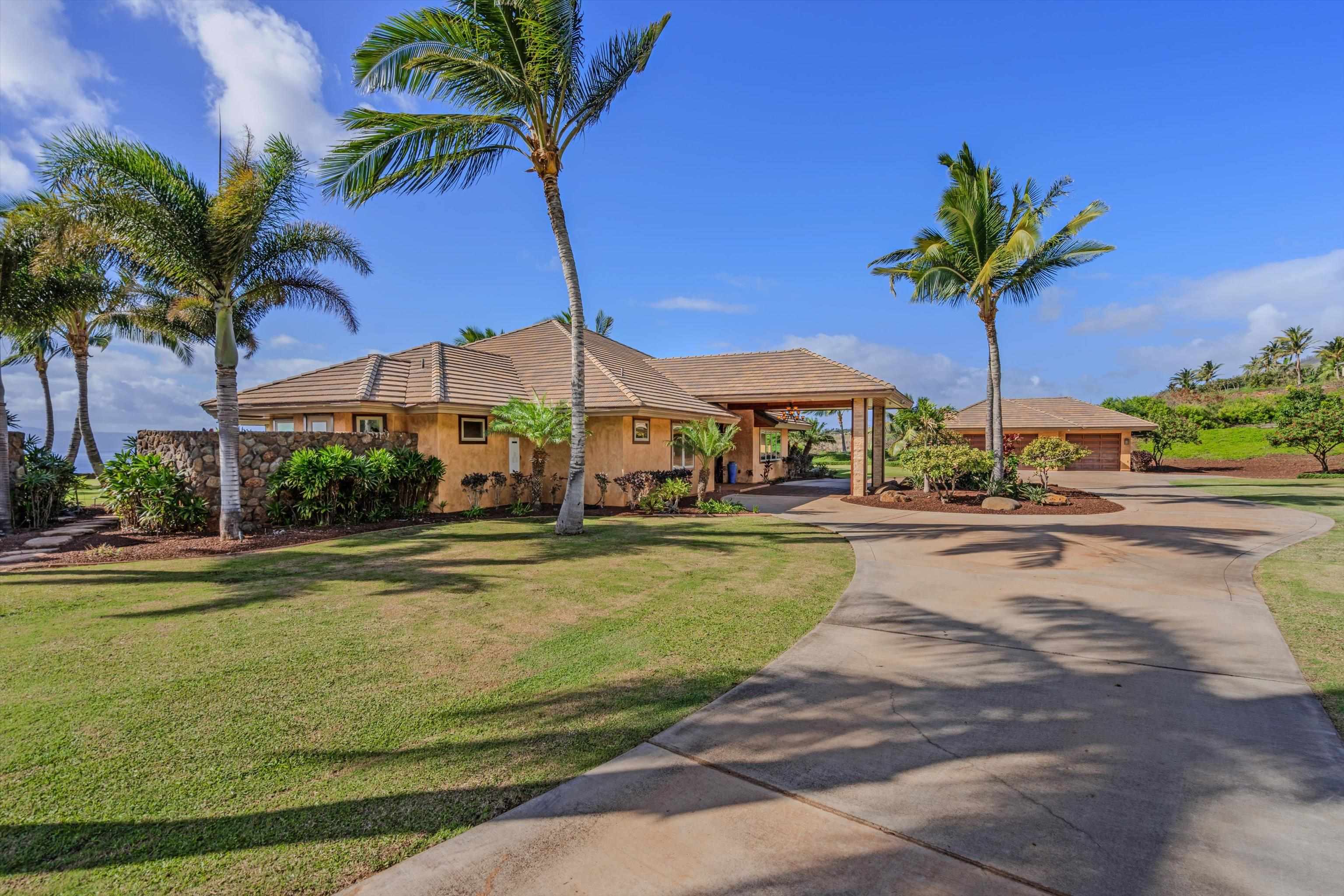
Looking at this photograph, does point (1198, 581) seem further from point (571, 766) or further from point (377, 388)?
point (377, 388)

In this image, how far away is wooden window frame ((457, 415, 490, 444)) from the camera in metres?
15.6

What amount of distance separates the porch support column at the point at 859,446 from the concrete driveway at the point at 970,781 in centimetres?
1332

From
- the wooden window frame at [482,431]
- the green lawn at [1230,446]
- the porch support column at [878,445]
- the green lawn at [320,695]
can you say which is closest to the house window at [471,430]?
the wooden window frame at [482,431]

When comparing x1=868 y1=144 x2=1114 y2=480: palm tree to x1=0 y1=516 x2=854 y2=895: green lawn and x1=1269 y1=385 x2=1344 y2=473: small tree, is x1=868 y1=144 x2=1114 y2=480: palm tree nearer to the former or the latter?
x1=0 y1=516 x2=854 y2=895: green lawn

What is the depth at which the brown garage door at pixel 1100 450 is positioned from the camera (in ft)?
114

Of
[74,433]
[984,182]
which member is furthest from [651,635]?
[74,433]

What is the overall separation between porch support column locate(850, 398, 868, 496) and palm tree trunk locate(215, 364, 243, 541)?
1672 cm

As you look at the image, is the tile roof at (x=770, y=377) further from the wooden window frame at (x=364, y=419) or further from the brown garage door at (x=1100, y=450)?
the brown garage door at (x=1100, y=450)

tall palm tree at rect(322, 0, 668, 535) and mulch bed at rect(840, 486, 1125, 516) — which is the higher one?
tall palm tree at rect(322, 0, 668, 535)

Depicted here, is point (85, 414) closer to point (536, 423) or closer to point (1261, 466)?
point (536, 423)

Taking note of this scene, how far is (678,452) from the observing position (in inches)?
778

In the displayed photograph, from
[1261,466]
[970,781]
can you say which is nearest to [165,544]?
[970,781]

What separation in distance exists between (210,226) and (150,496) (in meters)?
5.27

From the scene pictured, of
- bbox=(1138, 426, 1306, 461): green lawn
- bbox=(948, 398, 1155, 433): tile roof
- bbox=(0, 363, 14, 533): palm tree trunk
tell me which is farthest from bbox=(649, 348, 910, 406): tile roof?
bbox=(1138, 426, 1306, 461): green lawn
